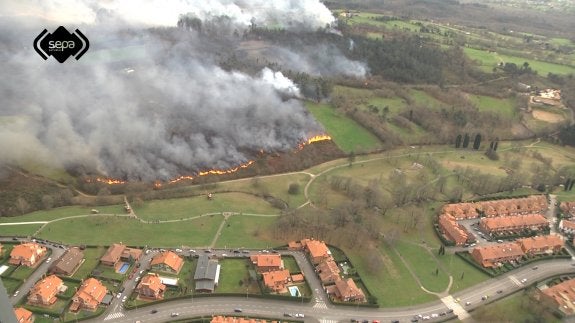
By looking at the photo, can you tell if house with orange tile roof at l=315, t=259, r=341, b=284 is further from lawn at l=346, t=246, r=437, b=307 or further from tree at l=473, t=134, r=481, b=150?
tree at l=473, t=134, r=481, b=150

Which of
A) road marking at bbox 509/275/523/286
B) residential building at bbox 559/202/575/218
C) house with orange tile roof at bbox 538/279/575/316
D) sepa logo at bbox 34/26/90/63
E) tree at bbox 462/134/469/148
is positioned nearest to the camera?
sepa logo at bbox 34/26/90/63

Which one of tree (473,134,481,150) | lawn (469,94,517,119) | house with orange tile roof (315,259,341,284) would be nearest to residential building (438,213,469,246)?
house with orange tile roof (315,259,341,284)

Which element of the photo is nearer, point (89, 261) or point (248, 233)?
point (89, 261)

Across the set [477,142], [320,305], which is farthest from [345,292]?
[477,142]

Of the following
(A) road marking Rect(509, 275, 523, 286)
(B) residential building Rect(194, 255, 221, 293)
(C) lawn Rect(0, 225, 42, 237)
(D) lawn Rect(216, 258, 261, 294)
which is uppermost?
(C) lawn Rect(0, 225, 42, 237)

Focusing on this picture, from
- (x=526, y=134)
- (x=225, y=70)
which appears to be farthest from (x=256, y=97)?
(x=526, y=134)

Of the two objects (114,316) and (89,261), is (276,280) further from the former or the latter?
(89,261)
